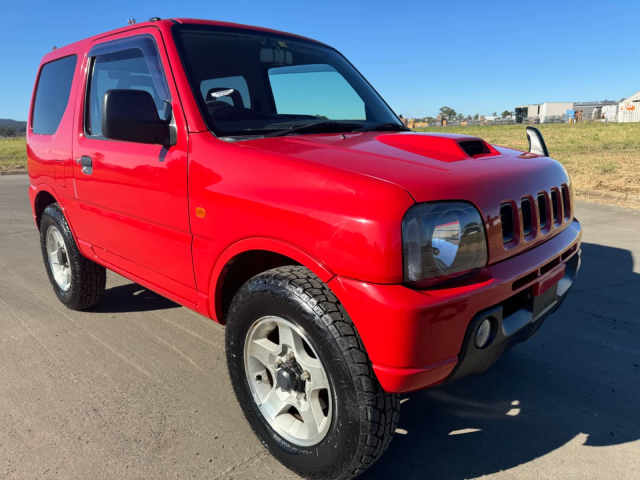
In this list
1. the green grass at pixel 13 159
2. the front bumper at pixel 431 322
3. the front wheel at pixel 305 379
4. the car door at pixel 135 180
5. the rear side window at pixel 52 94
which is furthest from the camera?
the green grass at pixel 13 159

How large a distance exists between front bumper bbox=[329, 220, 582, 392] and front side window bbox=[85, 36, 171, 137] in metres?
1.55

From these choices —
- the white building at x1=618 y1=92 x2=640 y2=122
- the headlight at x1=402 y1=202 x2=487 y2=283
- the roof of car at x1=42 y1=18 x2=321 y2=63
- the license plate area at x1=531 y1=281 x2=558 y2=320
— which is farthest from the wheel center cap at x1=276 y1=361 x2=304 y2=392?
the white building at x1=618 y1=92 x2=640 y2=122

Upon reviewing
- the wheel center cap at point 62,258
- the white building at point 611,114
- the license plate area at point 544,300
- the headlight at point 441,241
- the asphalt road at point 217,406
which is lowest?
the asphalt road at point 217,406

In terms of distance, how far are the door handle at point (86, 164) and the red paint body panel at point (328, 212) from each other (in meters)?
0.04

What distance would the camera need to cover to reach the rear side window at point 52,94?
358 cm

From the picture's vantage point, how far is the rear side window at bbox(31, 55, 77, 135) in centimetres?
358

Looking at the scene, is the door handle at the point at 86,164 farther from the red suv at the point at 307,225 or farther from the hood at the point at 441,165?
the hood at the point at 441,165

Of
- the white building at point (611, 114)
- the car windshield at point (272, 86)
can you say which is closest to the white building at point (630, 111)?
the white building at point (611, 114)

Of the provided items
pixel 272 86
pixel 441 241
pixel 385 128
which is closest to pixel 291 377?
pixel 441 241

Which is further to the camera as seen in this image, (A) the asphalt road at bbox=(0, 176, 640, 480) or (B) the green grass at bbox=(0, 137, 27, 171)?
(B) the green grass at bbox=(0, 137, 27, 171)

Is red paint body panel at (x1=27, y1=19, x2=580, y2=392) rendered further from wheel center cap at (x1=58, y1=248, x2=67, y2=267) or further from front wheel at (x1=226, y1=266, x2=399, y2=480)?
wheel center cap at (x1=58, y1=248, x2=67, y2=267)

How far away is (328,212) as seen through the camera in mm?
1772

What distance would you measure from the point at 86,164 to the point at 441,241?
2447 millimetres

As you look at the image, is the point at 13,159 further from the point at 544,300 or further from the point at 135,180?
the point at 544,300
